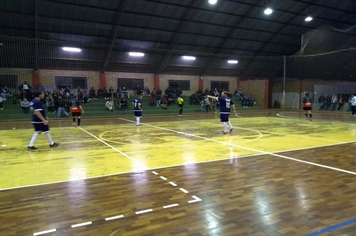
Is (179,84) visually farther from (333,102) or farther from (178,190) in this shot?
(178,190)

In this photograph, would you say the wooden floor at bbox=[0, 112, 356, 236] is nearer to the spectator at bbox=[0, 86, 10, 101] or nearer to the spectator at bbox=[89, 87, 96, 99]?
the spectator at bbox=[0, 86, 10, 101]

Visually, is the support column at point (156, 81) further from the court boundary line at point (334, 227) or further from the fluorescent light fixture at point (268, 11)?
the court boundary line at point (334, 227)

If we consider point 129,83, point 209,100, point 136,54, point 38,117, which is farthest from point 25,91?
point 209,100

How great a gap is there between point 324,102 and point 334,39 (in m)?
8.32

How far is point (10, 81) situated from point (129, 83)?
11215mm

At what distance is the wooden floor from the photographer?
3.29 meters

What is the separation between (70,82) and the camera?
26078 mm

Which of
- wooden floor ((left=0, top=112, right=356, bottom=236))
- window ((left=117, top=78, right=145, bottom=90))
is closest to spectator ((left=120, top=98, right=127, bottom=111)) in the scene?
window ((left=117, top=78, right=145, bottom=90))

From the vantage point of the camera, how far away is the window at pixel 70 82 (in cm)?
2547

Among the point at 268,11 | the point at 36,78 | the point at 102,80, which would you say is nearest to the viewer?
the point at 36,78

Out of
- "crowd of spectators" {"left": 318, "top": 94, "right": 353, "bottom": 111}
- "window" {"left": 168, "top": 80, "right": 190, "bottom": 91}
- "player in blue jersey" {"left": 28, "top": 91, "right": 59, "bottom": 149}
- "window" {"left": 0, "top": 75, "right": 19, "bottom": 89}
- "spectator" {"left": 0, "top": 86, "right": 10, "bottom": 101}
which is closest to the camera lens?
"player in blue jersey" {"left": 28, "top": 91, "right": 59, "bottom": 149}

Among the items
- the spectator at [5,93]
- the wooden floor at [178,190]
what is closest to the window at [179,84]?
the spectator at [5,93]

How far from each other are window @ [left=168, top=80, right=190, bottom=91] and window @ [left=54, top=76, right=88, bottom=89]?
386 inches

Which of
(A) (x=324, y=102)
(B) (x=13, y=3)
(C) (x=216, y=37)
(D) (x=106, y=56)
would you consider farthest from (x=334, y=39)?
(B) (x=13, y=3)
